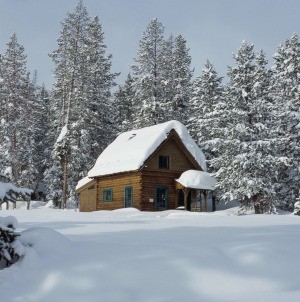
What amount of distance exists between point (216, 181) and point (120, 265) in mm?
25935

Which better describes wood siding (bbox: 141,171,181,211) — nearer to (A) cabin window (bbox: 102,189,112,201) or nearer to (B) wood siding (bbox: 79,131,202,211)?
(B) wood siding (bbox: 79,131,202,211)

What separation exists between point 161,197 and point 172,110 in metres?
13.3

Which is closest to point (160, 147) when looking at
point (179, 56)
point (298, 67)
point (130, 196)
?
point (130, 196)

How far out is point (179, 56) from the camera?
48.1 meters

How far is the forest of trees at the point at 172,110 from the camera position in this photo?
29.1 metres

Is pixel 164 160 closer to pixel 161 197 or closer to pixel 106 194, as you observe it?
pixel 161 197

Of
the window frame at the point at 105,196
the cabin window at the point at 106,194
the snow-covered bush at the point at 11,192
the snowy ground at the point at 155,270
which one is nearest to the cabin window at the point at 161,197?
the window frame at the point at 105,196

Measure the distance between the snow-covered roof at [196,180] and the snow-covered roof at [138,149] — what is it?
70.7 inches

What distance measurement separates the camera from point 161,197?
3256 cm

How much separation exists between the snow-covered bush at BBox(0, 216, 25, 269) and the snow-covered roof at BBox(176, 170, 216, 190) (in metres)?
23.8

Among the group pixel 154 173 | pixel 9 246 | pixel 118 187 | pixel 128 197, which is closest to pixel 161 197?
pixel 154 173

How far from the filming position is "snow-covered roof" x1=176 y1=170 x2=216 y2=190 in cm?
3120

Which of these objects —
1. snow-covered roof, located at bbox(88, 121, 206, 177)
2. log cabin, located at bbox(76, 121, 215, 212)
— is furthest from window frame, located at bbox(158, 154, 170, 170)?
snow-covered roof, located at bbox(88, 121, 206, 177)

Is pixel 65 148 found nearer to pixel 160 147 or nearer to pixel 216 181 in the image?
pixel 160 147
